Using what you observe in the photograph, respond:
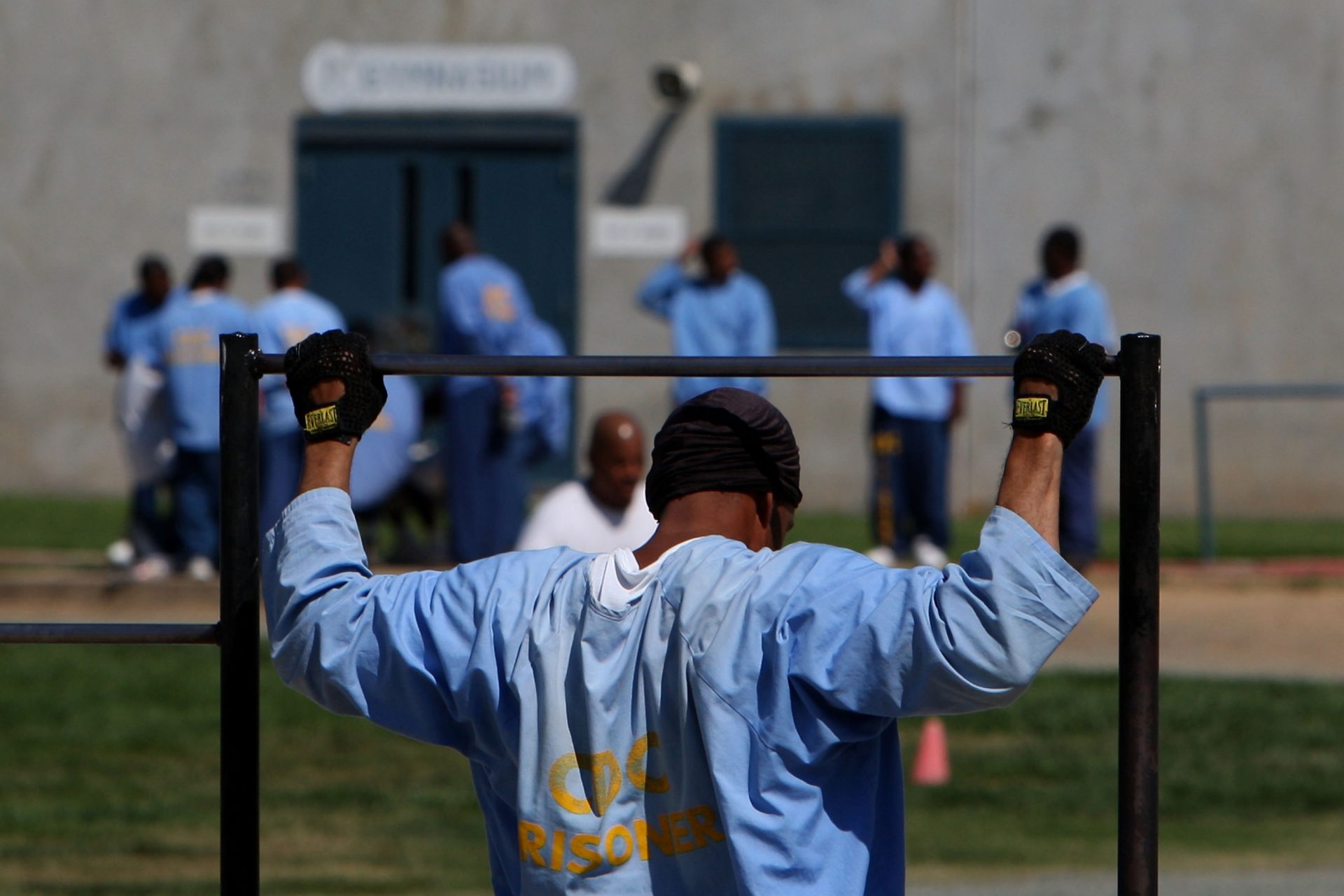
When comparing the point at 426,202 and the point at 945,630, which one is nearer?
the point at 945,630

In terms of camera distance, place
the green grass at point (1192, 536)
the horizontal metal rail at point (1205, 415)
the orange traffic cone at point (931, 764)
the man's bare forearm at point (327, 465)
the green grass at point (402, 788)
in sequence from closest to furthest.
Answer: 1. the man's bare forearm at point (327, 465)
2. the green grass at point (402, 788)
3. the orange traffic cone at point (931, 764)
4. the horizontal metal rail at point (1205, 415)
5. the green grass at point (1192, 536)

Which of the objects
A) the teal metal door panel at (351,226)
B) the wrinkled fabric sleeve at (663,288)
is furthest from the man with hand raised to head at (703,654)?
the teal metal door panel at (351,226)

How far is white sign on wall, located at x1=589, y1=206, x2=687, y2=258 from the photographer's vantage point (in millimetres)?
15172

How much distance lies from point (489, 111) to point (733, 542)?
1290cm

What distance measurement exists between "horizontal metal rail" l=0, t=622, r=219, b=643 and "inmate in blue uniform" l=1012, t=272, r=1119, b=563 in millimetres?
7674

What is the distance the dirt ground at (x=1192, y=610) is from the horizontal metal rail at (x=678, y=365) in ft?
21.1

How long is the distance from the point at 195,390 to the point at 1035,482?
28.5 feet

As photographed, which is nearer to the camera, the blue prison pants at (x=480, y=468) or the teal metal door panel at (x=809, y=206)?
the blue prison pants at (x=480, y=468)

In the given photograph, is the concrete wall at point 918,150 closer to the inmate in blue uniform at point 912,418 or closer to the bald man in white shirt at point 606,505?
the inmate in blue uniform at point 912,418

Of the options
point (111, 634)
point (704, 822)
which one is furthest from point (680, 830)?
point (111, 634)

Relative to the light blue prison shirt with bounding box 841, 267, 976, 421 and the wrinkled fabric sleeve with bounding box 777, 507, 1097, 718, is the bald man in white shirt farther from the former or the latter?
the light blue prison shirt with bounding box 841, 267, 976, 421

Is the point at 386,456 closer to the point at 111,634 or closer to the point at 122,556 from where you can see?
the point at 122,556

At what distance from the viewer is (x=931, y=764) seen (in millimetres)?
7469

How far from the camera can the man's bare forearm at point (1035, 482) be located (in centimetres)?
251
